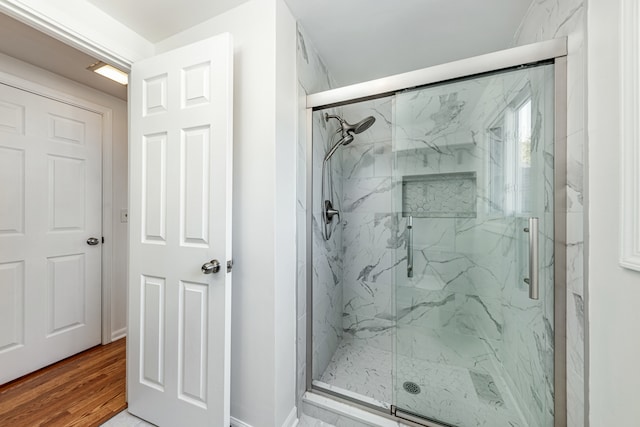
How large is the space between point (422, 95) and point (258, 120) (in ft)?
2.97

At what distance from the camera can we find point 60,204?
1.89 metres

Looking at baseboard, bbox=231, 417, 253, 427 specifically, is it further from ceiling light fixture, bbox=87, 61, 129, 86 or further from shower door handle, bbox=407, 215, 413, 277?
ceiling light fixture, bbox=87, 61, 129, 86

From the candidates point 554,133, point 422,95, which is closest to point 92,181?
point 422,95

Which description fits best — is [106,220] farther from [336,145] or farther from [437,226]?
[437,226]

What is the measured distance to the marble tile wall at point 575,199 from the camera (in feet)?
2.99

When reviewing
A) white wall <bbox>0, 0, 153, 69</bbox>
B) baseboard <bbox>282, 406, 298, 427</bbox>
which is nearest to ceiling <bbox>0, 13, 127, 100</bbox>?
white wall <bbox>0, 0, 153, 69</bbox>

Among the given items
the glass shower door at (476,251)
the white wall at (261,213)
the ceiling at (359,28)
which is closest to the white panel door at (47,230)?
the ceiling at (359,28)

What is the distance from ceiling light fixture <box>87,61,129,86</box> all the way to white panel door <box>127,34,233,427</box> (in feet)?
1.93

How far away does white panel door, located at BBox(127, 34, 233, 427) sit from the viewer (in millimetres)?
1139

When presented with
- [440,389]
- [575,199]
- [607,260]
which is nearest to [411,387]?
[440,389]

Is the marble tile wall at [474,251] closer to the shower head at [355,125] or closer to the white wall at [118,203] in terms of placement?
the shower head at [355,125]

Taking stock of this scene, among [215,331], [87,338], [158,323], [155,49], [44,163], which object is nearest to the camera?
[215,331]

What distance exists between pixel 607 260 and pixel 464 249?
72 centimetres

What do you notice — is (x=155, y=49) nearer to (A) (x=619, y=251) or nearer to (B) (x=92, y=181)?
(B) (x=92, y=181)
